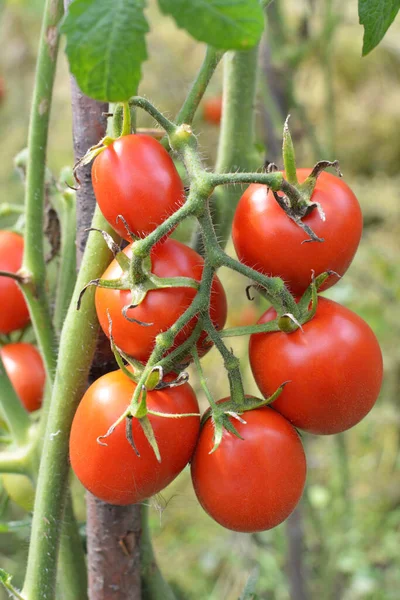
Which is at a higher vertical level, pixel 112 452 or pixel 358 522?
pixel 112 452

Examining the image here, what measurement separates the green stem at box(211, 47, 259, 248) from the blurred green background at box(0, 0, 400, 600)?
0.58 meters

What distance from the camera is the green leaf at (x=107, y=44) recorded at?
0.31 m

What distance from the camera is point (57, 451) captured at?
0.48 m

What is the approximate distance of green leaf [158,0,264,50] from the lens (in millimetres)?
295

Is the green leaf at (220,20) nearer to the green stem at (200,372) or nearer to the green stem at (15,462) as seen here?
the green stem at (200,372)

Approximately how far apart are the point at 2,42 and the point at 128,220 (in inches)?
120

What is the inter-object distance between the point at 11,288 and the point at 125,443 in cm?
32

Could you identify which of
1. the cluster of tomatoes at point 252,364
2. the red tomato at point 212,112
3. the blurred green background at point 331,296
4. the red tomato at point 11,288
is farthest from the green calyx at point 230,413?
the red tomato at point 212,112

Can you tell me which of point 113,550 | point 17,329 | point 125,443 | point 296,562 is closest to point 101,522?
point 113,550

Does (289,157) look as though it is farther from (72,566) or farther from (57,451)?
(72,566)

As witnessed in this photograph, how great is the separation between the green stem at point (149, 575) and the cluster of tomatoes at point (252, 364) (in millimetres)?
162

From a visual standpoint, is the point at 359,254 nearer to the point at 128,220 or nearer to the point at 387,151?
the point at 387,151

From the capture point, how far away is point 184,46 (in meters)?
2.42

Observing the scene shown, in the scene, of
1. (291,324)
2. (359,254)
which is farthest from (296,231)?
(359,254)
